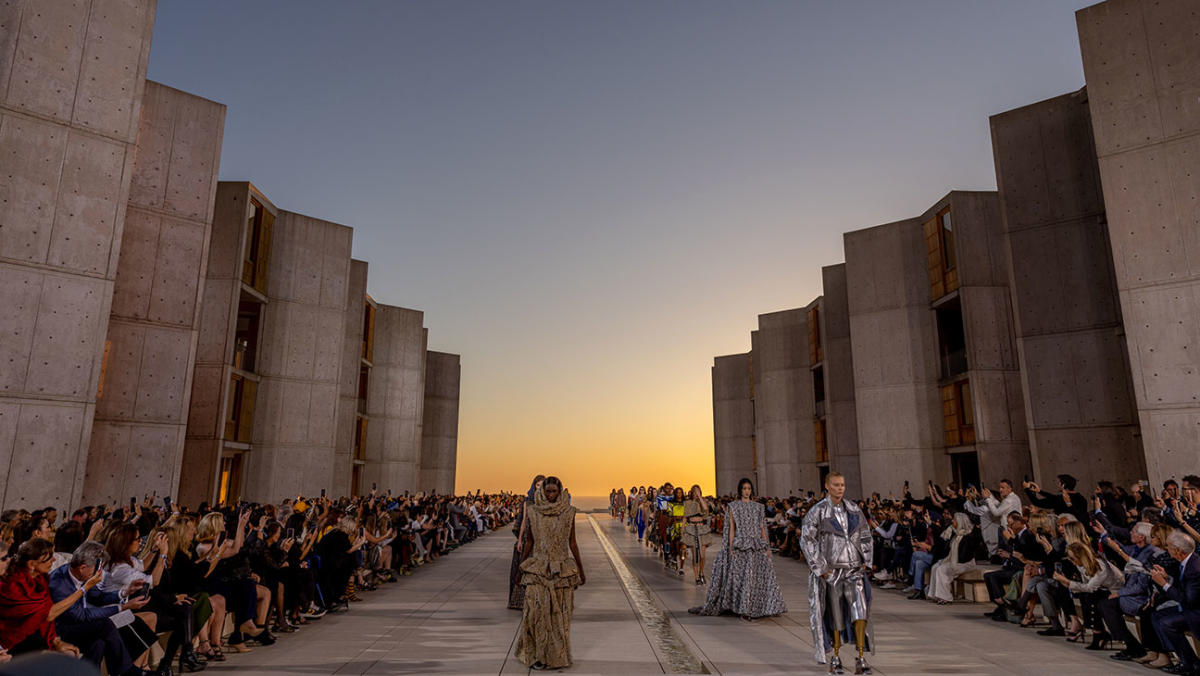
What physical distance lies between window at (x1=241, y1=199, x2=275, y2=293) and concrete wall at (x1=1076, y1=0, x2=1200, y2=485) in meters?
23.5

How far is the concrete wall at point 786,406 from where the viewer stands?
34.8 meters

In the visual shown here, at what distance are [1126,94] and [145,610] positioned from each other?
19.5 metres

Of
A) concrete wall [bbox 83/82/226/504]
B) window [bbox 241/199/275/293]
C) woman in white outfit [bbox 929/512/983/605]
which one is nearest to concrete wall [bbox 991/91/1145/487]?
woman in white outfit [bbox 929/512/983/605]

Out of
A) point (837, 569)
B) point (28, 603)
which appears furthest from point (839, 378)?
point (28, 603)

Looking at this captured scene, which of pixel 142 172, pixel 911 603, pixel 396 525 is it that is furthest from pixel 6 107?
pixel 911 603

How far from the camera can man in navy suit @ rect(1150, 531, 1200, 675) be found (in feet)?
21.9

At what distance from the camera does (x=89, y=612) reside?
5605 mm

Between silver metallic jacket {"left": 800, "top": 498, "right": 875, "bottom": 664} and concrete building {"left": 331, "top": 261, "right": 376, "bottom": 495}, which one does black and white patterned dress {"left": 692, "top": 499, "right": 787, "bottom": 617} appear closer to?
silver metallic jacket {"left": 800, "top": 498, "right": 875, "bottom": 664}

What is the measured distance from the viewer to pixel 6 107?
45.5ft

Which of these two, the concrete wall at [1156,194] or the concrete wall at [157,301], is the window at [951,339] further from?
the concrete wall at [157,301]

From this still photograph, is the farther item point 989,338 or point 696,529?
point 989,338

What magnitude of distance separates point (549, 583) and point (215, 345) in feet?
59.5

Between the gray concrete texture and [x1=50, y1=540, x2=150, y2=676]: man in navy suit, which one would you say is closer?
[x1=50, y1=540, x2=150, y2=676]: man in navy suit

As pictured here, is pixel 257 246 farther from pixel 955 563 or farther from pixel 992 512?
pixel 992 512
